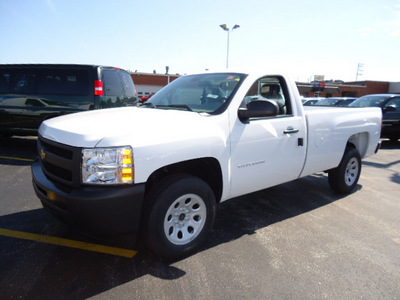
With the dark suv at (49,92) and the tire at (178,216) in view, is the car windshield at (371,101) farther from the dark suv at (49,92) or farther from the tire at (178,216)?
the tire at (178,216)

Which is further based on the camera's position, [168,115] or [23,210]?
[23,210]

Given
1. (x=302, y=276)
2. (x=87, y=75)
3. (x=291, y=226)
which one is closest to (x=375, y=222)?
(x=291, y=226)

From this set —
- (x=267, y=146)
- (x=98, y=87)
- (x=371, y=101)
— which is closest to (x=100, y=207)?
(x=267, y=146)

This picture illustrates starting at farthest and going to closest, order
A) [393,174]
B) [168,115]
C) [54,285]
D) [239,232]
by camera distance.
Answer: [393,174]
[239,232]
[168,115]
[54,285]

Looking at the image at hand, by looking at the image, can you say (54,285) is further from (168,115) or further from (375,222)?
(375,222)

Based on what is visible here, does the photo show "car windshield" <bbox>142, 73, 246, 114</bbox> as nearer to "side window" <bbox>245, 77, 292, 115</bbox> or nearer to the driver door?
the driver door

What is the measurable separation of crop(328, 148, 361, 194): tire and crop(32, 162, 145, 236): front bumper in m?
3.49

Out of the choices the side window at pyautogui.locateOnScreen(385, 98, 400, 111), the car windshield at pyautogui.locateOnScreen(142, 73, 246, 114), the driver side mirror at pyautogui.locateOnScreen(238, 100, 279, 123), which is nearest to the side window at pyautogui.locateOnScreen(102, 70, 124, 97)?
the car windshield at pyautogui.locateOnScreen(142, 73, 246, 114)

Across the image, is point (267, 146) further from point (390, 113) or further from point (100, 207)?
point (390, 113)

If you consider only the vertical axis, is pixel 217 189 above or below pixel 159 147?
below

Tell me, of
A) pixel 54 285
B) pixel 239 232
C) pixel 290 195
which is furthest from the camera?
pixel 290 195

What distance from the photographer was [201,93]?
3.45m

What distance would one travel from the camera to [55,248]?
114 inches

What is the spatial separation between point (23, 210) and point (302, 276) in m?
3.44
